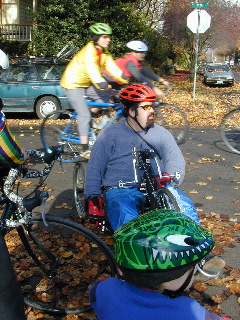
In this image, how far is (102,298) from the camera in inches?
76.3

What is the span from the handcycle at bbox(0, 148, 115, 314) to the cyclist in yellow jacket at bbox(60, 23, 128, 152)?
279cm

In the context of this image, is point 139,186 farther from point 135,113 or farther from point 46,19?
point 46,19

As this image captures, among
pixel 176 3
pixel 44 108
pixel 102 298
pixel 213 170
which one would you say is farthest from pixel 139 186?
pixel 176 3

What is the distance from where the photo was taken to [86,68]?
6629 mm

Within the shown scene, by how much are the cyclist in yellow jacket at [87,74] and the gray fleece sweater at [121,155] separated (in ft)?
7.70

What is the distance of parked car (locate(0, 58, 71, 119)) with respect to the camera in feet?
44.4

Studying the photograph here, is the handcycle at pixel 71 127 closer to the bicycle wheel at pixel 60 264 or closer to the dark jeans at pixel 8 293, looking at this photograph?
the bicycle wheel at pixel 60 264

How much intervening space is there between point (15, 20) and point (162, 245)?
31022mm

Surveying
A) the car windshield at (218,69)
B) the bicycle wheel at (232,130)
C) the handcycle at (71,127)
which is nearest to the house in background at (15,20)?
the car windshield at (218,69)

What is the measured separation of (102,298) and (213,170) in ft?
20.2

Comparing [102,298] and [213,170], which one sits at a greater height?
[102,298]

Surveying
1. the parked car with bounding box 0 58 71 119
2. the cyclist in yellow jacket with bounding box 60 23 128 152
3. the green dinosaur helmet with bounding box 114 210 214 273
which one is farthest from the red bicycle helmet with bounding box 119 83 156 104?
the parked car with bounding box 0 58 71 119

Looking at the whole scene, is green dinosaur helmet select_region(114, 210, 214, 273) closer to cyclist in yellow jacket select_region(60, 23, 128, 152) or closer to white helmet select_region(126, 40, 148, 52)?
cyclist in yellow jacket select_region(60, 23, 128, 152)

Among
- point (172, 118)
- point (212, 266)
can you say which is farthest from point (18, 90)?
point (212, 266)
